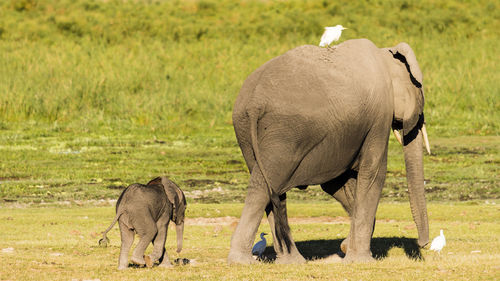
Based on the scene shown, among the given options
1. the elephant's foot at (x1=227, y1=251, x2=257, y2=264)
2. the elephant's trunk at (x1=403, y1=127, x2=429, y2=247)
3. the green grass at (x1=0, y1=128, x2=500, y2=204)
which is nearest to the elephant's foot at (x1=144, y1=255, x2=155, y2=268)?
the elephant's foot at (x1=227, y1=251, x2=257, y2=264)

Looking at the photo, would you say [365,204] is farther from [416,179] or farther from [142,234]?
[142,234]

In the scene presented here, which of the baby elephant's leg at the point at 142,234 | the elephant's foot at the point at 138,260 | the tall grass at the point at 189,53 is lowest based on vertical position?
the tall grass at the point at 189,53

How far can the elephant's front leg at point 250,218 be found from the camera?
10.1 m

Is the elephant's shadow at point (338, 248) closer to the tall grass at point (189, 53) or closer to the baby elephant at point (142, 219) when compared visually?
the baby elephant at point (142, 219)

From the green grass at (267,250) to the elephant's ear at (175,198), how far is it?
2.05ft

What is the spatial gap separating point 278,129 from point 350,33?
103 ft

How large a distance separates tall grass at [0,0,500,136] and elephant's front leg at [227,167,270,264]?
18760 millimetres

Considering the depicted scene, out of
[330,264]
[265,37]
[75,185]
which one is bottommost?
[265,37]

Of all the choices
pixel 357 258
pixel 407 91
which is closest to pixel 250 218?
pixel 357 258

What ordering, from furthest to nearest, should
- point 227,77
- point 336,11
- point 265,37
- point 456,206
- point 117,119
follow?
point 336,11
point 265,37
point 227,77
point 117,119
point 456,206

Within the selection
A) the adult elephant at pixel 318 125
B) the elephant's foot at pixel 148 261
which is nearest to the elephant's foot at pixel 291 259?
the adult elephant at pixel 318 125

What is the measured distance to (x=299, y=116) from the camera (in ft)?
32.3

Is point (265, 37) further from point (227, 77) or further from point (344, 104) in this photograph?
point (344, 104)

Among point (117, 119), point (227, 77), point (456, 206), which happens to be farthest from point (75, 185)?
point (227, 77)
